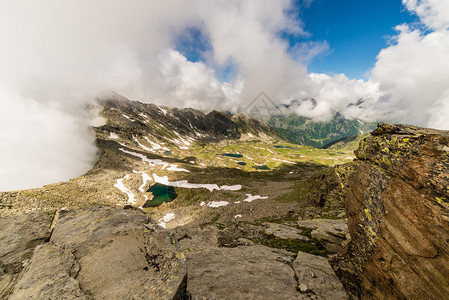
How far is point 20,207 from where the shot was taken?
4644 cm

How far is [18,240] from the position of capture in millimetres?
13555

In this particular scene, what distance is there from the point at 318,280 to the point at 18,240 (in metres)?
24.9

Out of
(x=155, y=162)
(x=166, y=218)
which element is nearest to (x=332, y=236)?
(x=166, y=218)

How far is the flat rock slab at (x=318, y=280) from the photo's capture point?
1272 cm

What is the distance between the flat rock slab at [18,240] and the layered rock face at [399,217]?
21.4m

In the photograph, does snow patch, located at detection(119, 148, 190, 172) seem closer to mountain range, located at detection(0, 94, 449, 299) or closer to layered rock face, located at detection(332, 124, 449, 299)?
mountain range, located at detection(0, 94, 449, 299)

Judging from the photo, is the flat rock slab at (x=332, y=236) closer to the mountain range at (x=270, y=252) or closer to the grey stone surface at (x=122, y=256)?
the mountain range at (x=270, y=252)

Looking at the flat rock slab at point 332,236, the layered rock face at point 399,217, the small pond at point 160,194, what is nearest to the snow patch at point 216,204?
the small pond at point 160,194

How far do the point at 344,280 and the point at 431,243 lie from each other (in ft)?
25.3

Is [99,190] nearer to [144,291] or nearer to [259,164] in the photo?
[144,291]

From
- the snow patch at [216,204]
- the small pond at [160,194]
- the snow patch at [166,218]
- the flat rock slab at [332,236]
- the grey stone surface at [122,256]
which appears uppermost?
the grey stone surface at [122,256]

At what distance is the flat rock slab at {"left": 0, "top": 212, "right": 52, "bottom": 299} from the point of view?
11.4 meters

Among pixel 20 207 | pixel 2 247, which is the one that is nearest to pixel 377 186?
pixel 2 247

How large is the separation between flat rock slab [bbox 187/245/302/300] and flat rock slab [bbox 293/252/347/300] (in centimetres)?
73
